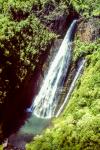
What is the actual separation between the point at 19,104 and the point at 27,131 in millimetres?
2838

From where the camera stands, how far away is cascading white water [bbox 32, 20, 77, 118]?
1052 inches

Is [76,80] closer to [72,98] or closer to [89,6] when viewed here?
[72,98]

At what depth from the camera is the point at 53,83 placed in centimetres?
2762

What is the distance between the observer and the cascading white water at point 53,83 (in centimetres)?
2673

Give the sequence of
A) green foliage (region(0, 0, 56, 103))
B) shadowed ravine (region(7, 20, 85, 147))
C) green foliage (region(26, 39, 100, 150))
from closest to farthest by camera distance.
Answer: green foliage (region(26, 39, 100, 150)), green foliage (region(0, 0, 56, 103)), shadowed ravine (region(7, 20, 85, 147))

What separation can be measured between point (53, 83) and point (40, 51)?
2164mm

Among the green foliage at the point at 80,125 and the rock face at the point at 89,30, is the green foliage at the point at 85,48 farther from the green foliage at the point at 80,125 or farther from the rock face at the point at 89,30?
the green foliage at the point at 80,125

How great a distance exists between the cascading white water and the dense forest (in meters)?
0.47

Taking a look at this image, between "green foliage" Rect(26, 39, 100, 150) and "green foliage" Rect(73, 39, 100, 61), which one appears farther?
"green foliage" Rect(73, 39, 100, 61)

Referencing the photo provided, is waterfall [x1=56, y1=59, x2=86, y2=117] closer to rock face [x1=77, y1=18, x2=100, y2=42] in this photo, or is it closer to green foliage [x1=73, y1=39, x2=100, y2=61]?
green foliage [x1=73, y1=39, x2=100, y2=61]

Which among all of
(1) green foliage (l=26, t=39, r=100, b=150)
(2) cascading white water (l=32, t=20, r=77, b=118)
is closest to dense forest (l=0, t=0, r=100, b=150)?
(1) green foliage (l=26, t=39, r=100, b=150)

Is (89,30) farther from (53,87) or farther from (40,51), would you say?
(53,87)

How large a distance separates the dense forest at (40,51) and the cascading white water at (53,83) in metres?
0.47

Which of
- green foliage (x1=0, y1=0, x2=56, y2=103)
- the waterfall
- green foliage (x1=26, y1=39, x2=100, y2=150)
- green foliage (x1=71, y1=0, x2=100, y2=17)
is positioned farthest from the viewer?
green foliage (x1=71, y1=0, x2=100, y2=17)
